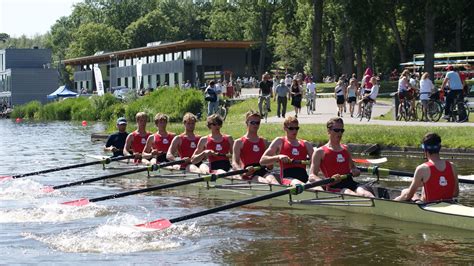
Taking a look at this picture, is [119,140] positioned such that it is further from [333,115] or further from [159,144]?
[333,115]

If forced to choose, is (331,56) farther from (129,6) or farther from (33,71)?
(129,6)

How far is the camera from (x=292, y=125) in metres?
15.7

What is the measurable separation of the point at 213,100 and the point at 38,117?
1771 inches

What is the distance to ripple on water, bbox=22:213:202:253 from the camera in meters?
12.6

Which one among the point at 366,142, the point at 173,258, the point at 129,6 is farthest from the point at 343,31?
the point at 129,6

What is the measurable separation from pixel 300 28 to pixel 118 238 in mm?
83659

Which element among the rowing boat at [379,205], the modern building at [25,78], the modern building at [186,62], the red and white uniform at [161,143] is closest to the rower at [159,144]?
the red and white uniform at [161,143]

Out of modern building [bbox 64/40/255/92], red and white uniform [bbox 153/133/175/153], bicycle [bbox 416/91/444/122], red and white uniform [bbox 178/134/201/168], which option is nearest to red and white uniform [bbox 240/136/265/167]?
red and white uniform [bbox 178/134/201/168]

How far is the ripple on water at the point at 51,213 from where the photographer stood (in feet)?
50.9

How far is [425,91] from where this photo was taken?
104 ft

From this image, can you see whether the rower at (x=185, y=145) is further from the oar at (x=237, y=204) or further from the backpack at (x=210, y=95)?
the backpack at (x=210, y=95)

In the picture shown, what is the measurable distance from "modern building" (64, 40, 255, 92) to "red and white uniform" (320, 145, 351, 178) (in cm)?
6397

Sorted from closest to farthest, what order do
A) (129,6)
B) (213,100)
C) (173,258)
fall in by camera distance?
(173,258)
(213,100)
(129,6)

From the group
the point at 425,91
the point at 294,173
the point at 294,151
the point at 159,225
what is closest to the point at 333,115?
the point at 425,91
